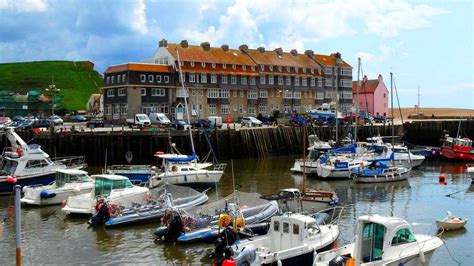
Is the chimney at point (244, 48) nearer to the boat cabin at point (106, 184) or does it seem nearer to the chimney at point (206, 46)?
the chimney at point (206, 46)

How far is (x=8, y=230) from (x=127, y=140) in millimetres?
28154

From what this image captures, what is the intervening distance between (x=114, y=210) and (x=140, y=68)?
46.8 m

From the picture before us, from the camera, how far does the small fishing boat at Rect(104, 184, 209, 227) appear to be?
2909 centimetres

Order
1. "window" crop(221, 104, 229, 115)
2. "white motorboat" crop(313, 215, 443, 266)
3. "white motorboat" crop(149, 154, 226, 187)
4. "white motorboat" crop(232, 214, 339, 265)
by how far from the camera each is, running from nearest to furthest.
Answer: "white motorboat" crop(313, 215, 443, 266) < "white motorboat" crop(232, 214, 339, 265) < "white motorboat" crop(149, 154, 226, 187) < "window" crop(221, 104, 229, 115)

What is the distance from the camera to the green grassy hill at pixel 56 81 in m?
162

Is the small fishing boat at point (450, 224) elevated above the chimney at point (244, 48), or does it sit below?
below

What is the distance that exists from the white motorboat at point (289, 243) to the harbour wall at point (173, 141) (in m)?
28.3

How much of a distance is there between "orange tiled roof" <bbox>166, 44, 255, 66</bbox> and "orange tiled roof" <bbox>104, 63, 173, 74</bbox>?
2265 mm

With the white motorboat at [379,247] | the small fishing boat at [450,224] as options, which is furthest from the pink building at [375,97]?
the white motorboat at [379,247]

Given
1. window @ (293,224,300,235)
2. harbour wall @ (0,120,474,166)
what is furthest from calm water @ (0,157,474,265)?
harbour wall @ (0,120,474,166)

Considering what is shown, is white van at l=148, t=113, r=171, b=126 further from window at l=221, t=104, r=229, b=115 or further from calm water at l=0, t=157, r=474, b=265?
calm water at l=0, t=157, r=474, b=265

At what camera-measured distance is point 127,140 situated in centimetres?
5694

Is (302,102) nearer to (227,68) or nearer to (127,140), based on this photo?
(227,68)

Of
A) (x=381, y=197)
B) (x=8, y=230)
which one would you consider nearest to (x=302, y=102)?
(x=381, y=197)
